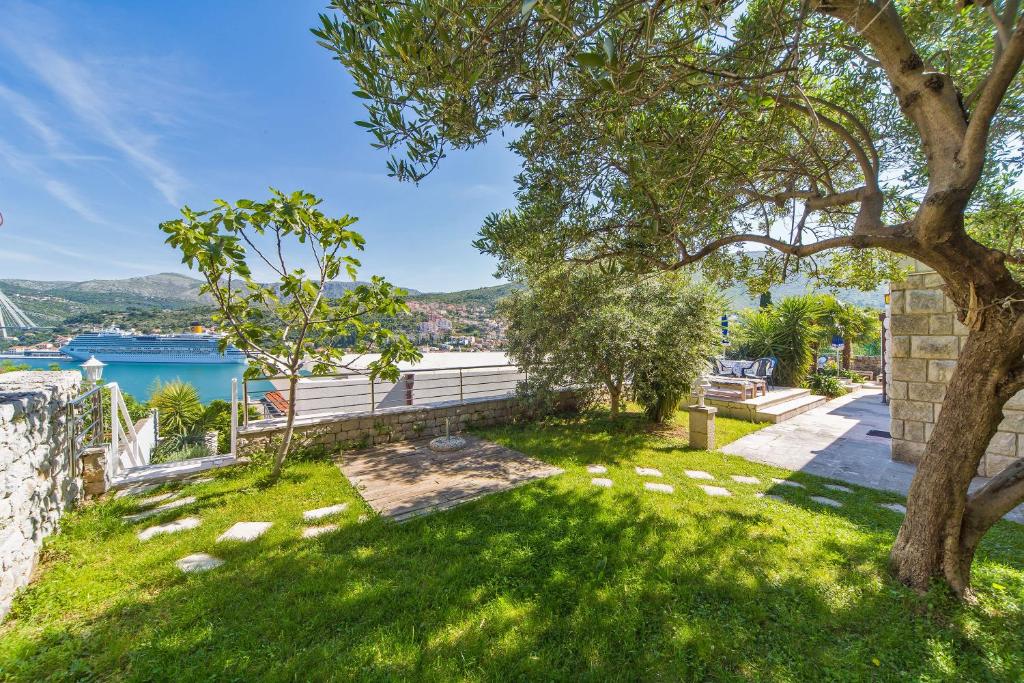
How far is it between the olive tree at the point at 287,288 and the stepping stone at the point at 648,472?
3.63 m

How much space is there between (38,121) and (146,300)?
3246 cm

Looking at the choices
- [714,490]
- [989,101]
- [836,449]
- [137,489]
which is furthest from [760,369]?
[137,489]

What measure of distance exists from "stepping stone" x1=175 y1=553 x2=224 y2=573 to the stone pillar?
681cm

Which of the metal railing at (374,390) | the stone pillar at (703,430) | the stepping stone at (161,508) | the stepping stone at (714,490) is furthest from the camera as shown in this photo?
the metal railing at (374,390)

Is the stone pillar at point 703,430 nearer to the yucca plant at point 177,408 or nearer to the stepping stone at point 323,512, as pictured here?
the stepping stone at point 323,512

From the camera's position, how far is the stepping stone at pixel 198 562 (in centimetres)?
281

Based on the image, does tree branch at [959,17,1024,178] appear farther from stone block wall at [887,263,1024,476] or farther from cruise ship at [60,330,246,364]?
cruise ship at [60,330,246,364]

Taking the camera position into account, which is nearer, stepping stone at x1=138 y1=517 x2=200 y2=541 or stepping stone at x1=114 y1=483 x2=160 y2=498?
stepping stone at x1=138 y1=517 x2=200 y2=541

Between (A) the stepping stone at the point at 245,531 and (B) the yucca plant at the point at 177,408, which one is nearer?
(A) the stepping stone at the point at 245,531

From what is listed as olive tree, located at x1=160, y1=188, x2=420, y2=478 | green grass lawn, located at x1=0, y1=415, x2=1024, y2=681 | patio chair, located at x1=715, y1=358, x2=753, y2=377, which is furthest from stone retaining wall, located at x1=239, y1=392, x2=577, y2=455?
patio chair, located at x1=715, y1=358, x2=753, y2=377

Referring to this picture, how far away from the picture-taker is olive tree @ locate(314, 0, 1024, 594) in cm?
217

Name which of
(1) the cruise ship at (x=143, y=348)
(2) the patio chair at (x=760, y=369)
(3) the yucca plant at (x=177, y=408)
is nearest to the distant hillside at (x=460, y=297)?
(3) the yucca plant at (x=177, y=408)

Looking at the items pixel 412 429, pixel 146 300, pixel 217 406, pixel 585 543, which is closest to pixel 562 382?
pixel 412 429

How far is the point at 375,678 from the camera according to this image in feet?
6.07
